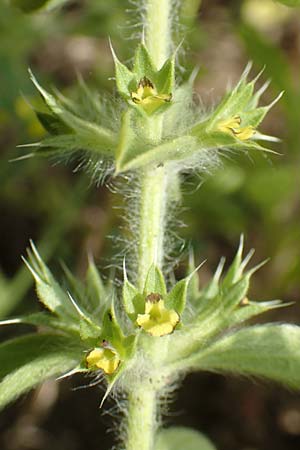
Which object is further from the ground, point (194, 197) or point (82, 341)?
point (82, 341)

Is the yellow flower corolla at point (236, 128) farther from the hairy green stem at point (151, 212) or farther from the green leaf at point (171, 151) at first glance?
the hairy green stem at point (151, 212)

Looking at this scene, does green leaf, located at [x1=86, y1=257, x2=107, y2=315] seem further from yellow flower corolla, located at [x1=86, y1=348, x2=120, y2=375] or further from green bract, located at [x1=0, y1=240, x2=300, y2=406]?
yellow flower corolla, located at [x1=86, y1=348, x2=120, y2=375]

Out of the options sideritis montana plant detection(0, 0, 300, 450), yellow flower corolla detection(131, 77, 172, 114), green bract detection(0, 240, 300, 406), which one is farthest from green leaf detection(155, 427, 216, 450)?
yellow flower corolla detection(131, 77, 172, 114)

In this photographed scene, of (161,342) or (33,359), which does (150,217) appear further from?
(33,359)

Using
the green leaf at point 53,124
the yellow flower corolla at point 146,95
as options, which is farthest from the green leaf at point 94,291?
the yellow flower corolla at point 146,95

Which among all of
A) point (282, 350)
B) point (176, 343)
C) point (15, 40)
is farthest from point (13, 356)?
point (15, 40)

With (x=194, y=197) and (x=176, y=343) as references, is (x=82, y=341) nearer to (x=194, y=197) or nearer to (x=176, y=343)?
(x=176, y=343)
